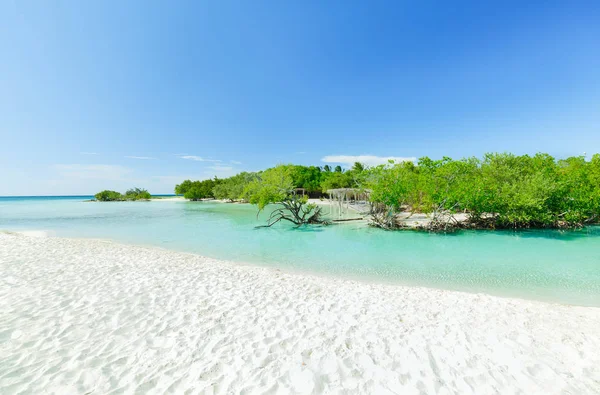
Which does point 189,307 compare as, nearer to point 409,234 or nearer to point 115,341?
point 115,341

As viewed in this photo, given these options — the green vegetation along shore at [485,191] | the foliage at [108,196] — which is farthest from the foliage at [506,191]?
the foliage at [108,196]

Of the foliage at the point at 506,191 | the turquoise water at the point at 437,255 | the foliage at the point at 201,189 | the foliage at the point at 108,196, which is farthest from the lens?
the foliage at the point at 108,196

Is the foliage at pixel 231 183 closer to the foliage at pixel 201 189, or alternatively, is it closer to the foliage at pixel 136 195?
the foliage at pixel 201 189

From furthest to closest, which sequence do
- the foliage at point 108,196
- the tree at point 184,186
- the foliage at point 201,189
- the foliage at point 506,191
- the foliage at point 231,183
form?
the tree at point 184,186
the foliage at point 108,196
the foliage at point 201,189
the foliage at point 231,183
the foliage at point 506,191

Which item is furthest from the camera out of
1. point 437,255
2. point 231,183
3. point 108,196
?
point 108,196

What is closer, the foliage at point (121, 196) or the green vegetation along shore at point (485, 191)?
the green vegetation along shore at point (485, 191)

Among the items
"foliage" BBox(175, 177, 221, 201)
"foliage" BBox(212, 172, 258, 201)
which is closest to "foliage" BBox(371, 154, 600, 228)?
"foliage" BBox(212, 172, 258, 201)

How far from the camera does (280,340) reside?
12.3 feet

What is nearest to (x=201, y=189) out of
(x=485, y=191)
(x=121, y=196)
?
(x=121, y=196)

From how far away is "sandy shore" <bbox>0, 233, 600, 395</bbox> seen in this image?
2855 millimetres

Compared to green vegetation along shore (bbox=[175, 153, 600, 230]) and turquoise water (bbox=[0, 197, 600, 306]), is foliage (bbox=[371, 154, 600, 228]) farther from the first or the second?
turquoise water (bbox=[0, 197, 600, 306])

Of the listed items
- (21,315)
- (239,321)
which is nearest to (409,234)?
(239,321)

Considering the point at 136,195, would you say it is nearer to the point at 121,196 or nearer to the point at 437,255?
the point at 121,196

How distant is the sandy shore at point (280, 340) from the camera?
112 inches
